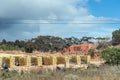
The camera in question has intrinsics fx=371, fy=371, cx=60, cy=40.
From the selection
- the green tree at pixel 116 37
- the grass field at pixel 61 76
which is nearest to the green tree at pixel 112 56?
the grass field at pixel 61 76

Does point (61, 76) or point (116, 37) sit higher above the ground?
point (116, 37)

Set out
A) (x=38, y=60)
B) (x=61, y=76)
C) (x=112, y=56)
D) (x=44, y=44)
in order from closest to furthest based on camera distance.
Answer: (x=61, y=76) → (x=112, y=56) → (x=38, y=60) → (x=44, y=44)

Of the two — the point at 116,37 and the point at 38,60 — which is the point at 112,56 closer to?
the point at 38,60

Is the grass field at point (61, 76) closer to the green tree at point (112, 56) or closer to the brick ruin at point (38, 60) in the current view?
the green tree at point (112, 56)

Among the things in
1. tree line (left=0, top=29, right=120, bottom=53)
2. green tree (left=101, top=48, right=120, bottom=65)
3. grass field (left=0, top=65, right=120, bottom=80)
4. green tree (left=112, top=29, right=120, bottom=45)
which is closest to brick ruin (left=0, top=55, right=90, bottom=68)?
green tree (left=101, top=48, right=120, bottom=65)

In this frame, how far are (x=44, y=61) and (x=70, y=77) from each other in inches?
1551

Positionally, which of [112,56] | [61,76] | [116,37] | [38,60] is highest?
[116,37]

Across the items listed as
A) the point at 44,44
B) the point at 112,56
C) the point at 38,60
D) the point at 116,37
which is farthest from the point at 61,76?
the point at 44,44

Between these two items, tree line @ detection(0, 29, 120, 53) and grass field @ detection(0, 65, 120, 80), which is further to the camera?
tree line @ detection(0, 29, 120, 53)

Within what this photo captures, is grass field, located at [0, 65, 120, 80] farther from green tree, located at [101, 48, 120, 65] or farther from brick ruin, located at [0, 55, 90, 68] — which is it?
brick ruin, located at [0, 55, 90, 68]

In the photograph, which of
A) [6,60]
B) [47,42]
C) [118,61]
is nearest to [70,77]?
[118,61]

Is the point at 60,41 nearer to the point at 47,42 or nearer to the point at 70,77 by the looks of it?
the point at 47,42

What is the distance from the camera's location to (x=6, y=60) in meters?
50.0

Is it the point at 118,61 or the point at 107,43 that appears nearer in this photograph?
the point at 118,61
